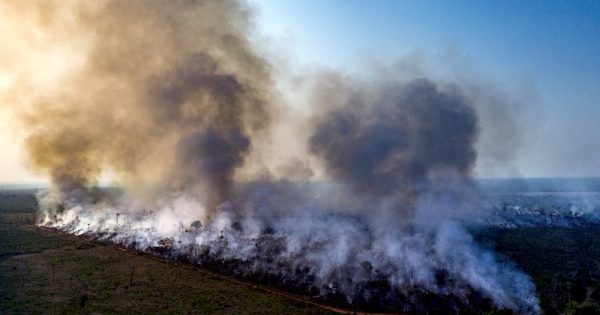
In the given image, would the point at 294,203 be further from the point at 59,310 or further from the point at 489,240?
the point at 59,310

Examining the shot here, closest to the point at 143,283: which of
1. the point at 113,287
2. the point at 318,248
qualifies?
the point at 113,287

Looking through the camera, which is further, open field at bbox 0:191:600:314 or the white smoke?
the white smoke

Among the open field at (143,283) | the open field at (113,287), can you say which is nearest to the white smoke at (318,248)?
the open field at (143,283)

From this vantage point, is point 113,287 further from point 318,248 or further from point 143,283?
point 318,248

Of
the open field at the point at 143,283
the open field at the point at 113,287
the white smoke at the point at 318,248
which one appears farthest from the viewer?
the white smoke at the point at 318,248

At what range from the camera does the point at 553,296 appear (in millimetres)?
51844

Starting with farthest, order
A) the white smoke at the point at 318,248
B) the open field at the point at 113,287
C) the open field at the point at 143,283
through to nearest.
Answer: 1. the white smoke at the point at 318,248
2. the open field at the point at 143,283
3. the open field at the point at 113,287

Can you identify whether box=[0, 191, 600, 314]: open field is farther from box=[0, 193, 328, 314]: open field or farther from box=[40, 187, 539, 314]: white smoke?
box=[40, 187, 539, 314]: white smoke

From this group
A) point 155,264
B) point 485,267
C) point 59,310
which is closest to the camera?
point 59,310

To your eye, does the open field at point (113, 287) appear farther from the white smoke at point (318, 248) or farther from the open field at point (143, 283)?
the white smoke at point (318, 248)

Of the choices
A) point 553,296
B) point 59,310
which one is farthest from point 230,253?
point 553,296

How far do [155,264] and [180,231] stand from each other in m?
14.5

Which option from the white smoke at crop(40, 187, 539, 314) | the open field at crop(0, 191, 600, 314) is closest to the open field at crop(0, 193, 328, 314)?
the open field at crop(0, 191, 600, 314)

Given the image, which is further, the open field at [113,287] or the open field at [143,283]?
the open field at [143,283]
